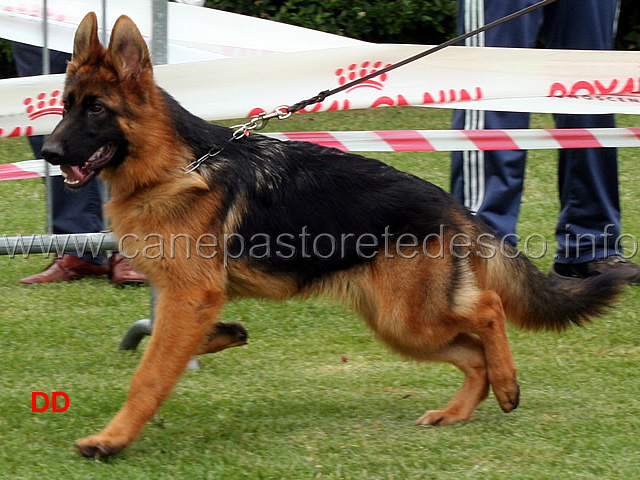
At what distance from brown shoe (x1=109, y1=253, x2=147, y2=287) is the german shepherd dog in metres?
1.86

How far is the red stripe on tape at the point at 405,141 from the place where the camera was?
548 cm

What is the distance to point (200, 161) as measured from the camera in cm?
366

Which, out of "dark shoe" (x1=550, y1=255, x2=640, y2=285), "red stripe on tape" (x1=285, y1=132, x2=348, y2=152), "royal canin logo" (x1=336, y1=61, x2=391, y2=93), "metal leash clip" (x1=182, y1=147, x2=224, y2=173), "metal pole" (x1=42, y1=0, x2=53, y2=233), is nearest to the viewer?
"metal leash clip" (x1=182, y1=147, x2=224, y2=173)

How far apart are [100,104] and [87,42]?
283mm

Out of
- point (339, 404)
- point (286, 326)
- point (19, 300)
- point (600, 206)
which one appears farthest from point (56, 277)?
point (600, 206)

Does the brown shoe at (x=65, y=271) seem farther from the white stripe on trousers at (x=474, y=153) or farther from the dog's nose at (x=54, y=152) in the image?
the dog's nose at (x=54, y=152)

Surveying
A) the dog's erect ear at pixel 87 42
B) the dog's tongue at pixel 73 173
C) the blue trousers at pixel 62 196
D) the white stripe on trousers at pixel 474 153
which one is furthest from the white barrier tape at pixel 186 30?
the dog's tongue at pixel 73 173

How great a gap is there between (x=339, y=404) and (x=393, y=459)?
25.7 inches

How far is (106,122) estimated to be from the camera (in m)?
3.43

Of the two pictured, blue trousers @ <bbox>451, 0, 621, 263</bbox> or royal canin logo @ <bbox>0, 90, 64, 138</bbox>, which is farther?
blue trousers @ <bbox>451, 0, 621, 263</bbox>

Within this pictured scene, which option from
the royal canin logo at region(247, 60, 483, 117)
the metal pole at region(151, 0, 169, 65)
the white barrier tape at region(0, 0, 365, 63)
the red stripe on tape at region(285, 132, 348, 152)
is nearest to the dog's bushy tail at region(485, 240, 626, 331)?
the royal canin logo at region(247, 60, 483, 117)

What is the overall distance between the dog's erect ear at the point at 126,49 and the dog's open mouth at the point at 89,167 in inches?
10.8

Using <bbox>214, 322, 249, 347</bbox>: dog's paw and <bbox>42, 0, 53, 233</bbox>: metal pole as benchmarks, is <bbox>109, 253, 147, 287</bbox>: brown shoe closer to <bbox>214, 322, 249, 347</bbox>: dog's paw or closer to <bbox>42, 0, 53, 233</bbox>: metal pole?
<bbox>42, 0, 53, 233</bbox>: metal pole

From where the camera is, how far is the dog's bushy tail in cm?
392
